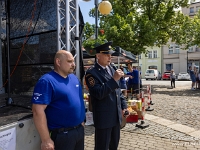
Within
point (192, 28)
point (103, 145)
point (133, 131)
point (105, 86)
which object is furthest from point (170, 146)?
point (192, 28)

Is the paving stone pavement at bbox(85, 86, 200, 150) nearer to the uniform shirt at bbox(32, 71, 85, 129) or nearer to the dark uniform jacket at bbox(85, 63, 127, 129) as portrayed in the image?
the dark uniform jacket at bbox(85, 63, 127, 129)

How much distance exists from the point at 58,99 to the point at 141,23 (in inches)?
530

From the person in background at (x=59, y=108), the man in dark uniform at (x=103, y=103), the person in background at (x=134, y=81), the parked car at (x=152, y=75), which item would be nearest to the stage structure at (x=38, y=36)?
the man in dark uniform at (x=103, y=103)

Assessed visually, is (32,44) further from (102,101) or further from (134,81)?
(134,81)

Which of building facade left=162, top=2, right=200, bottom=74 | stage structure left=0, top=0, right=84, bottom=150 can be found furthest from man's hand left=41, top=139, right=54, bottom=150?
building facade left=162, top=2, right=200, bottom=74

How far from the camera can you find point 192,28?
1523cm

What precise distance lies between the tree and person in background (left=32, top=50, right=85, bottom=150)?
39.1 feet

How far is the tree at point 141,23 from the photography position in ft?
46.1

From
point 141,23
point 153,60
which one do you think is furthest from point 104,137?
point 153,60

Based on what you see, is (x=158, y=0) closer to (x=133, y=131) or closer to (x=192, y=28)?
(x=192, y=28)

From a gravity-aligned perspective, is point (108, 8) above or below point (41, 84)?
above

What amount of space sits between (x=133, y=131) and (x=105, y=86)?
9.67 feet

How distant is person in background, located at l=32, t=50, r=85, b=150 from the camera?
192 cm

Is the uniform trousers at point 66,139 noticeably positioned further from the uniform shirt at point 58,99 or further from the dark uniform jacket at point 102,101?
the dark uniform jacket at point 102,101
